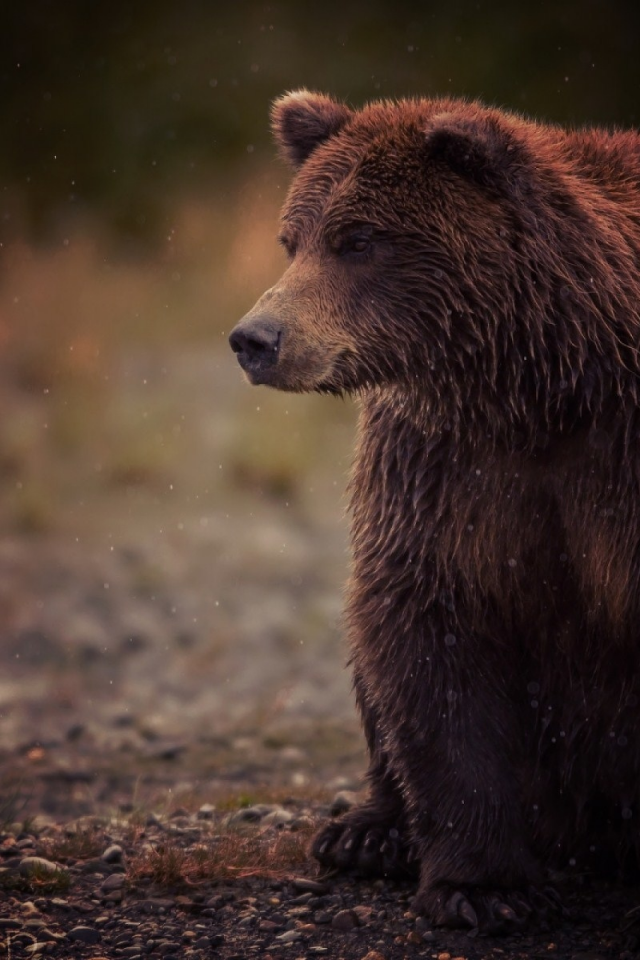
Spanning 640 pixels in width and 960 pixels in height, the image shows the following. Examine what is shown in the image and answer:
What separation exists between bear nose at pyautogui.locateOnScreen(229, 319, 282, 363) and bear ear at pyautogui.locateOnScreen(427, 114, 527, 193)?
0.77 meters

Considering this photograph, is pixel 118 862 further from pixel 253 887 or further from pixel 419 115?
pixel 419 115

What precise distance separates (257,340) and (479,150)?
91 centimetres

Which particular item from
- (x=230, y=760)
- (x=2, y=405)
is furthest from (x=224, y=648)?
(x=2, y=405)

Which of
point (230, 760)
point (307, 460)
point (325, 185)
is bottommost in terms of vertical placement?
point (230, 760)

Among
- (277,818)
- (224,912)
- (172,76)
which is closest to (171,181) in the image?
(172,76)

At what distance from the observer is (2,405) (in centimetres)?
1292

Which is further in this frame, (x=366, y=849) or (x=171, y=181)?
(x=171, y=181)

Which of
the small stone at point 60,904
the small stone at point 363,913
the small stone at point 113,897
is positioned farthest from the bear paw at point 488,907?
the small stone at point 60,904

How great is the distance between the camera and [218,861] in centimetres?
475

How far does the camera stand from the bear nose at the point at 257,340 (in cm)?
390

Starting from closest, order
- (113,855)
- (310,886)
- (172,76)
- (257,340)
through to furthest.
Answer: (257,340)
(310,886)
(113,855)
(172,76)

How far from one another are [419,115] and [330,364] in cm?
90

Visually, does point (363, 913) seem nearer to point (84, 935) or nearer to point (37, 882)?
point (84, 935)

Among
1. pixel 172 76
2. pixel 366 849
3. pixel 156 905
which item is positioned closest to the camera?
pixel 156 905
